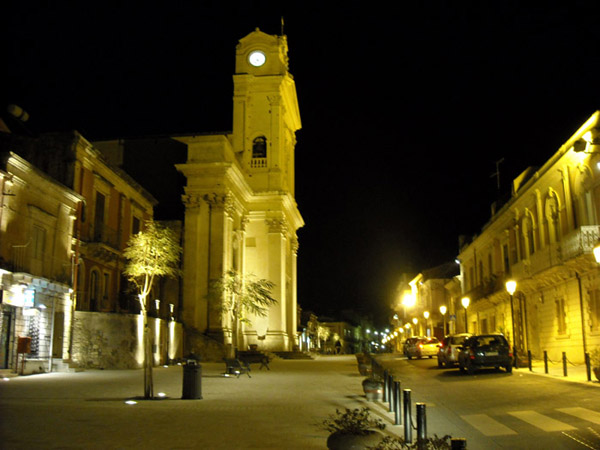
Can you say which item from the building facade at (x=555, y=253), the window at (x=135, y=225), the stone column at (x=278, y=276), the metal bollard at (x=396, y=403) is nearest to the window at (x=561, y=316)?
the building facade at (x=555, y=253)

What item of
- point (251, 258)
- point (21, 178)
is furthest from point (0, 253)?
point (251, 258)

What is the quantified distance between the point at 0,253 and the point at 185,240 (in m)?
18.6

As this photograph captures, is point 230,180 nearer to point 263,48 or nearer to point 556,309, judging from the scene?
point 263,48

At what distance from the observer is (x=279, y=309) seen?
4831cm

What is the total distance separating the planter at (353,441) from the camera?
7.06 metres

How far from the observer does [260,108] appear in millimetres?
52562

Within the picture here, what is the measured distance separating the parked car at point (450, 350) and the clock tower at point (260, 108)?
25.6m

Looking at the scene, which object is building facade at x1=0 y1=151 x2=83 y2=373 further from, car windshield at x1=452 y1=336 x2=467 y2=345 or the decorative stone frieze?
the decorative stone frieze

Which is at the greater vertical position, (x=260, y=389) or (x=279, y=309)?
(x=279, y=309)

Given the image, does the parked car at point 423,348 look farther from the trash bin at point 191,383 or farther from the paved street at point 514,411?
the trash bin at point 191,383

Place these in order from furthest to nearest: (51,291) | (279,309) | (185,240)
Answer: (279,309) → (185,240) → (51,291)

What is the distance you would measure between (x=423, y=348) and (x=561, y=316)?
12039 mm

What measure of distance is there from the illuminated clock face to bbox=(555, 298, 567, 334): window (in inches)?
1318

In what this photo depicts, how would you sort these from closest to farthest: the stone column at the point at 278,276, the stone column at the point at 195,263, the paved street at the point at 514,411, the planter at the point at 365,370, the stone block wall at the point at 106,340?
the paved street at the point at 514,411, the planter at the point at 365,370, the stone block wall at the point at 106,340, the stone column at the point at 195,263, the stone column at the point at 278,276
